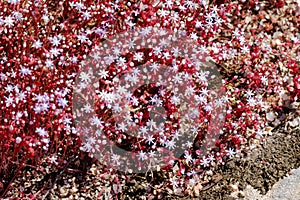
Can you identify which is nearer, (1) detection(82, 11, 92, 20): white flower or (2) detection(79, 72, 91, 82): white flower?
(2) detection(79, 72, 91, 82): white flower

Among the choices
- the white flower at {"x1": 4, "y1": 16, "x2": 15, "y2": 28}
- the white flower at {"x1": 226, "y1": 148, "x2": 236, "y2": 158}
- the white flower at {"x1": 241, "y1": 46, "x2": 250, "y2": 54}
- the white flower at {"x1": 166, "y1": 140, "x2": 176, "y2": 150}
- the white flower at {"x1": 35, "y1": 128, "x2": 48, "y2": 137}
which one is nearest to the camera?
the white flower at {"x1": 35, "y1": 128, "x2": 48, "y2": 137}

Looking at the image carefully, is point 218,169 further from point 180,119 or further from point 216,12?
point 216,12

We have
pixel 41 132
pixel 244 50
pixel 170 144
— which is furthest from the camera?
pixel 244 50

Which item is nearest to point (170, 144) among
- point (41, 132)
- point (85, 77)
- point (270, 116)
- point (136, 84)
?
point (136, 84)

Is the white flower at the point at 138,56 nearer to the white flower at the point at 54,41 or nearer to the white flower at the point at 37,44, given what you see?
the white flower at the point at 54,41

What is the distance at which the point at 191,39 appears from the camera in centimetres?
475

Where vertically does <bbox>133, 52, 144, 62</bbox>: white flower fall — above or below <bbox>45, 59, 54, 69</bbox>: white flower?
above

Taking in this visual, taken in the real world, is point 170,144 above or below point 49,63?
below

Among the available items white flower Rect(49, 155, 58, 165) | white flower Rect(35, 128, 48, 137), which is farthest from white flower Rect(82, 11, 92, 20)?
white flower Rect(49, 155, 58, 165)

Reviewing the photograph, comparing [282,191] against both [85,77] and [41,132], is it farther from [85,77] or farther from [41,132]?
[41,132]

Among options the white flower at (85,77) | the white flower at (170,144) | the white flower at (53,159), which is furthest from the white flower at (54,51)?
the white flower at (170,144)

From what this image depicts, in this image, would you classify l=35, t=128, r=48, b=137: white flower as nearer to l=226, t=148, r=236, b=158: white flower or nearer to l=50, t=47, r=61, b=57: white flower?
l=50, t=47, r=61, b=57: white flower

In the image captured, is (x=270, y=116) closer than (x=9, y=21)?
No

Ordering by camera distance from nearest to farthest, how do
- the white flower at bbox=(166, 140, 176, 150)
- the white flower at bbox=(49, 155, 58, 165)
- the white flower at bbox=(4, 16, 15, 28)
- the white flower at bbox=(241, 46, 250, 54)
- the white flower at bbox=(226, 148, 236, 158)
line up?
the white flower at bbox=(49, 155, 58, 165) < the white flower at bbox=(166, 140, 176, 150) < the white flower at bbox=(4, 16, 15, 28) < the white flower at bbox=(226, 148, 236, 158) < the white flower at bbox=(241, 46, 250, 54)
